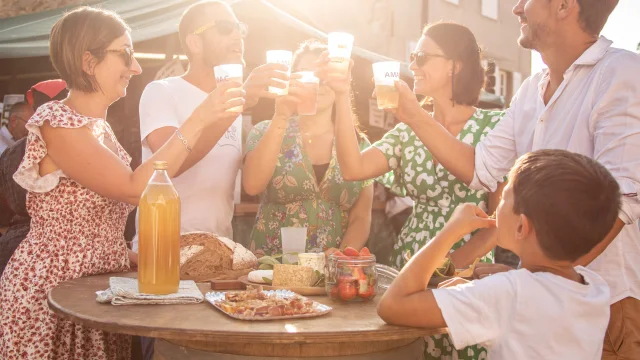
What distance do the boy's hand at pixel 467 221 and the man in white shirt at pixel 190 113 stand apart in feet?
5.17

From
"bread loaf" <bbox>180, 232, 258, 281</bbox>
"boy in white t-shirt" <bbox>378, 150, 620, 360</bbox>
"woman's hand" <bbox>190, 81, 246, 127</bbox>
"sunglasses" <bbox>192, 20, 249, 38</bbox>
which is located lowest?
"bread loaf" <bbox>180, 232, 258, 281</bbox>

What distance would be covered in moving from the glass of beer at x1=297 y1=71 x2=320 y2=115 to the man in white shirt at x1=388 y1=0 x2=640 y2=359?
1.39 feet

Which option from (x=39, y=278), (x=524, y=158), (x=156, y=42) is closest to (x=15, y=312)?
(x=39, y=278)

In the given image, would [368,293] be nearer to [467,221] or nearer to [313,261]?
[313,261]

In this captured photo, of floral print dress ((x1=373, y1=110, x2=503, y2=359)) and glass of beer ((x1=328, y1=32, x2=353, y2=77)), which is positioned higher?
glass of beer ((x1=328, y1=32, x2=353, y2=77))

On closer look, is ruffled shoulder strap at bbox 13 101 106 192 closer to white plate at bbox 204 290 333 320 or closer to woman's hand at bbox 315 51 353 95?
white plate at bbox 204 290 333 320

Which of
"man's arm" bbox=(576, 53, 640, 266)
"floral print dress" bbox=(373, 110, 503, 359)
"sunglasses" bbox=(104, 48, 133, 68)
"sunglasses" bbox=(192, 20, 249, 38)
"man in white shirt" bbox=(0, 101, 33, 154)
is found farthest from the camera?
"man in white shirt" bbox=(0, 101, 33, 154)

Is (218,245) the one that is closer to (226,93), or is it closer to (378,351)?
(226,93)

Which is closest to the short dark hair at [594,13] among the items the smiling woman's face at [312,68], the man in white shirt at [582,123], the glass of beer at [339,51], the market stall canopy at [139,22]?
the man in white shirt at [582,123]

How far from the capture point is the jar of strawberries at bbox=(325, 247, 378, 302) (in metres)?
2.33

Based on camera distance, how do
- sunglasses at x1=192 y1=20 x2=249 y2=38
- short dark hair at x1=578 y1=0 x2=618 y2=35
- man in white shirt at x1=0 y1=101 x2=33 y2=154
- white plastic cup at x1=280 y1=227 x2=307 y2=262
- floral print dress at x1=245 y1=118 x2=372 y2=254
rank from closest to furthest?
short dark hair at x1=578 y1=0 x2=618 y2=35
white plastic cup at x1=280 y1=227 x2=307 y2=262
sunglasses at x1=192 y1=20 x2=249 y2=38
floral print dress at x1=245 y1=118 x2=372 y2=254
man in white shirt at x1=0 y1=101 x2=33 y2=154

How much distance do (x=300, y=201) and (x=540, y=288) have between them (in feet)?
6.94

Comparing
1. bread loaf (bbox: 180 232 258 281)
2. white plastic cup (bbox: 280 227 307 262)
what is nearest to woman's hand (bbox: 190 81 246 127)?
bread loaf (bbox: 180 232 258 281)

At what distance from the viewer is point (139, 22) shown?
25.8ft
